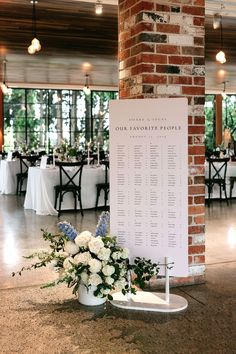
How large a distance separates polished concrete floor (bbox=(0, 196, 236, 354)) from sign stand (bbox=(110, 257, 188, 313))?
75 millimetres

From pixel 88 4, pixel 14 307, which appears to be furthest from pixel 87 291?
pixel 88 4

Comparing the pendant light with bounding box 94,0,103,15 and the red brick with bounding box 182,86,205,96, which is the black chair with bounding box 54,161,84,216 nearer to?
the pendant light with bounding box 94,0,103,15

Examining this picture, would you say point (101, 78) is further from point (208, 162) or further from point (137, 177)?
point (137, 177)

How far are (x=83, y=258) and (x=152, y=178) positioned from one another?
2.57ft

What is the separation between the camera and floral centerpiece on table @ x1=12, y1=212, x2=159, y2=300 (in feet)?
11.2

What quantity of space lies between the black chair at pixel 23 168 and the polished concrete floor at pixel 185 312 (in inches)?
184

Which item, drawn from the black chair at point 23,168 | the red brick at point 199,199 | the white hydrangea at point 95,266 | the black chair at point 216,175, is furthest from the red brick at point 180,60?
the black chair at point 23,168

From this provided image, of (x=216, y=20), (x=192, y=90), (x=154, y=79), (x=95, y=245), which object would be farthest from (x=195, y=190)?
(x=216, y=20)

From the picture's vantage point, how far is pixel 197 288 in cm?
397

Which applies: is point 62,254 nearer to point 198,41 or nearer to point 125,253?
point 125,253

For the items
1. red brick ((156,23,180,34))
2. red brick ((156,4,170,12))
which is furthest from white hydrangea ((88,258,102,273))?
red brick ((156,4,170,12))

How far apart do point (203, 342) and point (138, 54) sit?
226 cm

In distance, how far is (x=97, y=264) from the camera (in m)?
3.38

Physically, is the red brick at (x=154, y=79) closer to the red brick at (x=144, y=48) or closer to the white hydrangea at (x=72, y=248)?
the red brick at (x=144, y=48)
